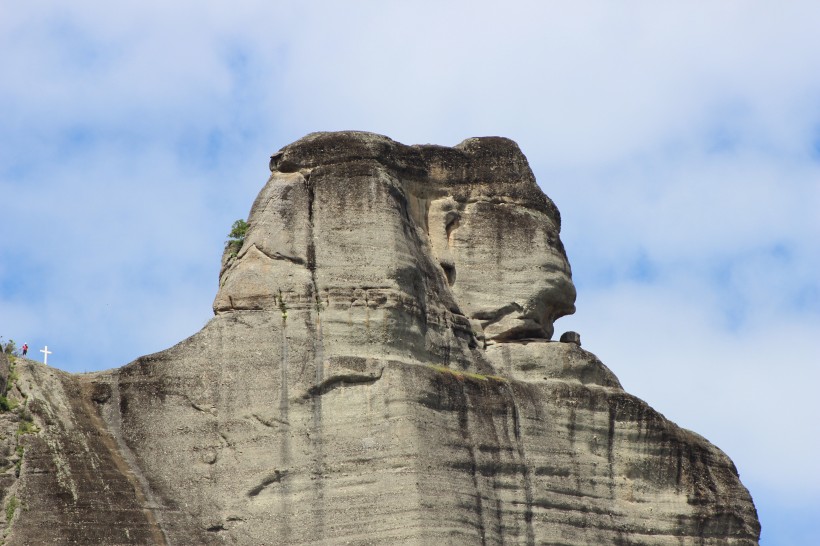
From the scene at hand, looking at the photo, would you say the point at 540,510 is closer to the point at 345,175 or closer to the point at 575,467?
the point at 575,467

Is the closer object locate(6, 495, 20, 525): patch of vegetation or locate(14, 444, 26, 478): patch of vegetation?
locate(6, 495, 20, 525): patch of vegetation

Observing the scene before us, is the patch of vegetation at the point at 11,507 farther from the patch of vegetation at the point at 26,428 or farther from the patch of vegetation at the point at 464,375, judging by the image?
the patch of vegetation at the point at 464,375

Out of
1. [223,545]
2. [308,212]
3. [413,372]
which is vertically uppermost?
[308,212]

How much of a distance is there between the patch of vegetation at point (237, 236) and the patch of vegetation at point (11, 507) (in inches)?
358

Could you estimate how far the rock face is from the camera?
54062mm

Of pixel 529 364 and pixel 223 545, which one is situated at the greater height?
pixel 529 364

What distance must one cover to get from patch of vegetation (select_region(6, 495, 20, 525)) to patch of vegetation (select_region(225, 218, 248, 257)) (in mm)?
9101

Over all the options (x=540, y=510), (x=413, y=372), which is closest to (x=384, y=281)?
(x=413, y=372)

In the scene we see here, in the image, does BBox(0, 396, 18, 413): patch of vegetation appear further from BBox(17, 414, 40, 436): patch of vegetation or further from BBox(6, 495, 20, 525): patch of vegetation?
BBox(6, 495, 20, 525): patch of vegetation

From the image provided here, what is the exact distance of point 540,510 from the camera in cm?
5734

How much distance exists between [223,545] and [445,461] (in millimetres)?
5238

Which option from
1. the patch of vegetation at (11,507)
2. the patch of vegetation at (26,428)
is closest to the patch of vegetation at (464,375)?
the patch of vegetation at (26,428)

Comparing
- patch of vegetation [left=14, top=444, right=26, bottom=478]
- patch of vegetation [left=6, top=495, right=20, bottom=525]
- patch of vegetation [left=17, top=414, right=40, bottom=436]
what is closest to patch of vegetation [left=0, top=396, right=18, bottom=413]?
patch of vegetation [left=17, top=414, right=40, bottom=436]

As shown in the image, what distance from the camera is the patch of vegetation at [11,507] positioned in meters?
51.8
